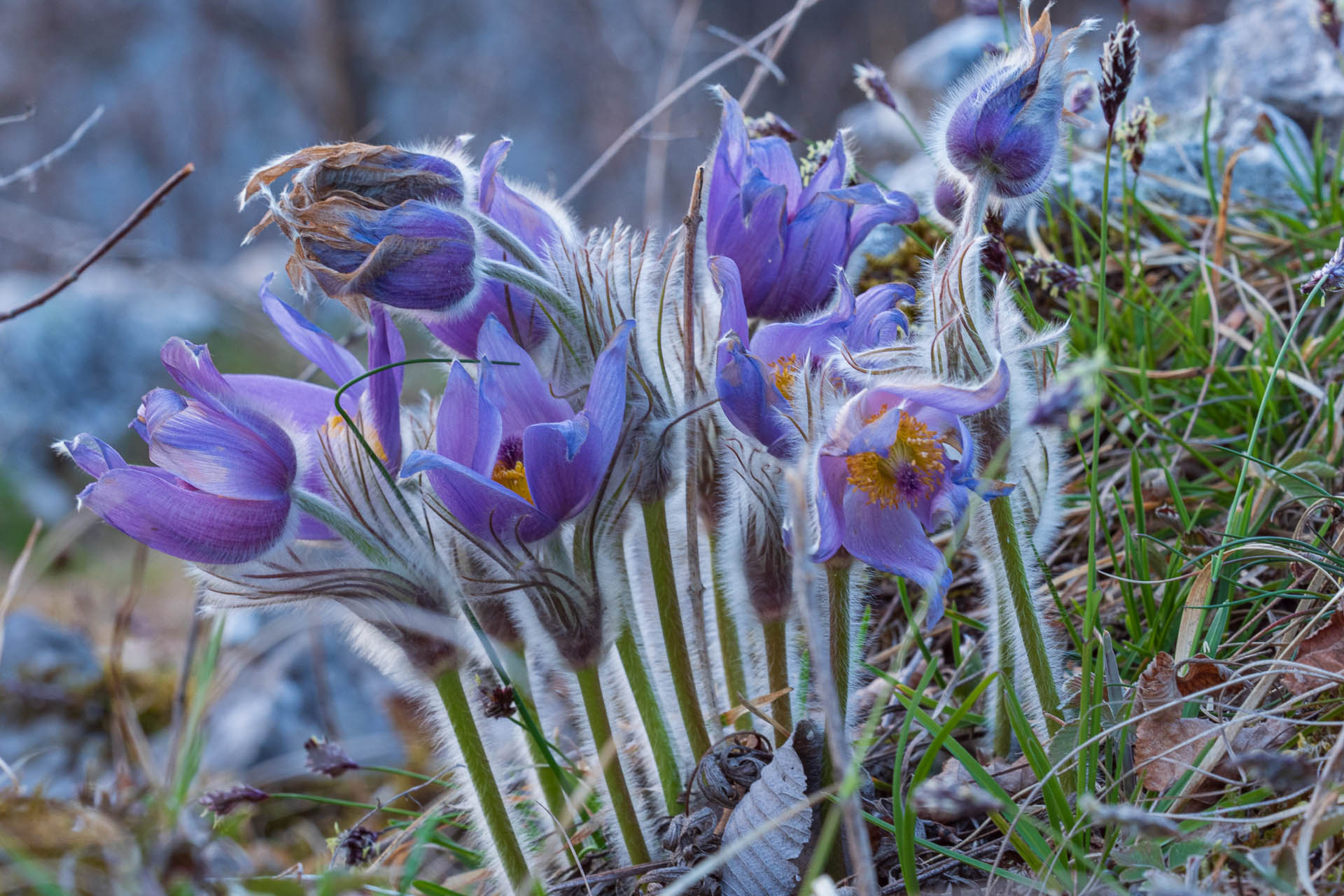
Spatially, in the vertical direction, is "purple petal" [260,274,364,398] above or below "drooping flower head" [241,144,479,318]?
below

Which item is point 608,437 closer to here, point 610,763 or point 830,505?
point 830,505

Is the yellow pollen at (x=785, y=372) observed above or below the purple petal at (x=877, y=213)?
below

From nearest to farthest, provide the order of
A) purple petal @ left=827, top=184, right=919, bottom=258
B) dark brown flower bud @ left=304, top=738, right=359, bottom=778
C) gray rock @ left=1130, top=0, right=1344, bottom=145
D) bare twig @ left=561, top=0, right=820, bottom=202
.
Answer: purple petal @ left=827, top=184, right=919, bottom=258 → dark brown flower bud @ left=304, top=738, right=359, bottom=778 → bare twig @ left=561, top=0, right=820, bottom=202 → gray rock @ left=1130, top=0, right=1344, bottom=145

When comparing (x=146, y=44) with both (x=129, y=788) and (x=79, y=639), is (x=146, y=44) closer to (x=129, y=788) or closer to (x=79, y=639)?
(x=79, y=639)

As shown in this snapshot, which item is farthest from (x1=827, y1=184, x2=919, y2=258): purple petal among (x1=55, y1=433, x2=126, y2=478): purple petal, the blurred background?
the blurred background

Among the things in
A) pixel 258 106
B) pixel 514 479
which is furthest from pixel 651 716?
pixel 258 106

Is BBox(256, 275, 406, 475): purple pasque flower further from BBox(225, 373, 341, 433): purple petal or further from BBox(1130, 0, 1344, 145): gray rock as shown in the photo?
BBox(1130, 0, 1344, 145): gray rock

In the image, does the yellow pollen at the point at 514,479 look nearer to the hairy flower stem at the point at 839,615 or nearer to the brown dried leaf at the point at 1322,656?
the hairy flower stem at the point at 839,615

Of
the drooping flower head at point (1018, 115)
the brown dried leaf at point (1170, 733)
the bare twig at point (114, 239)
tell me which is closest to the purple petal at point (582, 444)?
the drooping flower head at point (1018, 115)

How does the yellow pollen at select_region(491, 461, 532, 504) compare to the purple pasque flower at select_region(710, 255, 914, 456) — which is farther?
the yellow pollen at select_region(491, 461, 532, 504)
